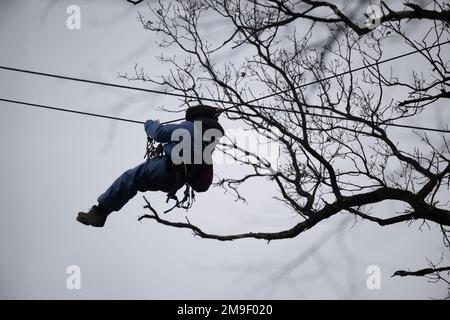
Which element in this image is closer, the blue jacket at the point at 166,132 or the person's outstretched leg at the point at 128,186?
the blue jacket at the point at 166,132

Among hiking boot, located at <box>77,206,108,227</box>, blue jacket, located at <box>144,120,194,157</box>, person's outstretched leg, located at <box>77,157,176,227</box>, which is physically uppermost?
blue jacket, located at <box>144,120,194,157</box>

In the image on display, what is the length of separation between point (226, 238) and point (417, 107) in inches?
110

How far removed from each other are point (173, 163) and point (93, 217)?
1066 mm

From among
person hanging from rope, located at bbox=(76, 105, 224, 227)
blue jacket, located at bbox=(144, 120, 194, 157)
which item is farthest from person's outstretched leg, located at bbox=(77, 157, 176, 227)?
blue jacket, located at bbox=(144, 120, 194, 157)

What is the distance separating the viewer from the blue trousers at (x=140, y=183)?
429 centimetres

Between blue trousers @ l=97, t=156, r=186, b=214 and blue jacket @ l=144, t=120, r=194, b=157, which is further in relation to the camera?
blue trousers @ l=97, t=156, r=186, b=214

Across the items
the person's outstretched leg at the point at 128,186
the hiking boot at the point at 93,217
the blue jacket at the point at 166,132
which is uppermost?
the blue jacket at the point at 166,132

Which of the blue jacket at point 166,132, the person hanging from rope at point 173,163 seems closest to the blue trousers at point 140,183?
the person hanging from rope at point 173,163

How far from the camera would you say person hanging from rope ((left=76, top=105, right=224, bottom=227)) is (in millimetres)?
4125

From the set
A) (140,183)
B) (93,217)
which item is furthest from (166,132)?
(93,217)

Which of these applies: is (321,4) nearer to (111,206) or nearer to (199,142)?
(199,142)

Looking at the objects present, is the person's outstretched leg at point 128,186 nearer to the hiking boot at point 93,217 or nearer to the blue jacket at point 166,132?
the hiking boot at point 93,217

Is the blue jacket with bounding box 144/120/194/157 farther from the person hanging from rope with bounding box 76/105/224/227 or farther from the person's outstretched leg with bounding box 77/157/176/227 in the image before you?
the person's outstretched leg with bounding box 77/157/176/227

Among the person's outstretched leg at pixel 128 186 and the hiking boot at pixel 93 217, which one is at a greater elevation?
the person's outstretched leg at pixel 128 186
